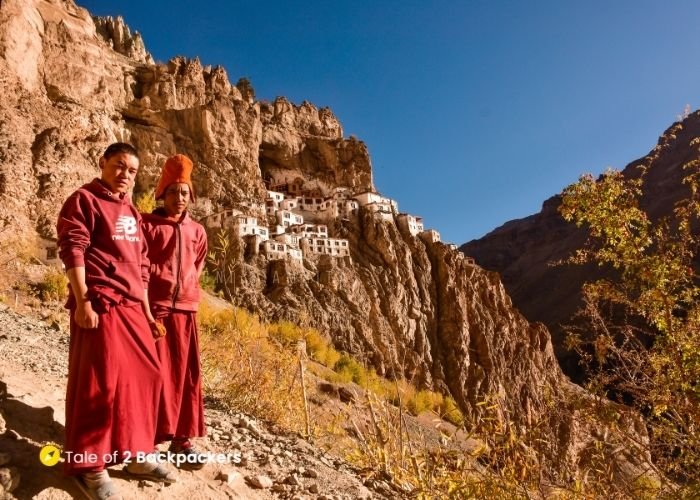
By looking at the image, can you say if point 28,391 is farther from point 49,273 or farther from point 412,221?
point 412,221

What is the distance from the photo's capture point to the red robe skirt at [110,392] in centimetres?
225

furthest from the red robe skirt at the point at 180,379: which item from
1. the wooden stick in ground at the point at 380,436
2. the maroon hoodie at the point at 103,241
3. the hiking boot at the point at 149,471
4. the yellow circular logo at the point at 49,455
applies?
the wooden stick in ground at the point at 380,436

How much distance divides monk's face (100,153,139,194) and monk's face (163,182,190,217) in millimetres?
448

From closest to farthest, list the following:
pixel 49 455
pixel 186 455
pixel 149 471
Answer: pixel 49 455, pixel 149 471, pixel 186 455

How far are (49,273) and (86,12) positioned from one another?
78.4 ft

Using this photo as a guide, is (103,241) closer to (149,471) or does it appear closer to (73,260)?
(73,260)

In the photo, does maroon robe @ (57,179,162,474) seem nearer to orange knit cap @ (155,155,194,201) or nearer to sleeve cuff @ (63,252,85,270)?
sleeve cuff @ (63,252,85,270)

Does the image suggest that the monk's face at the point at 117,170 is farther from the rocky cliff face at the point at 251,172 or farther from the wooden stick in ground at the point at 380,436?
the rocky cliff face at the point at 251,172

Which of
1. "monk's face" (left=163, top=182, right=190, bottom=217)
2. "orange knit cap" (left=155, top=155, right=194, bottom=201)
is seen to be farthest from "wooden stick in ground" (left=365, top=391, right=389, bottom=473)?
"orange knit cap" (left=155, top=155, right=194, bottom=201)

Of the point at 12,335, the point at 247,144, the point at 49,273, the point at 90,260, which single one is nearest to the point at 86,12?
the point at 247,144

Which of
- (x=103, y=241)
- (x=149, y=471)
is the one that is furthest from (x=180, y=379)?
(x=103, y=241)

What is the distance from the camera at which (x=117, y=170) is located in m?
2.64

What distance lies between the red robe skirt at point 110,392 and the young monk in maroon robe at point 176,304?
0.85 feet

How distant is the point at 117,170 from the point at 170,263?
0.65 m
